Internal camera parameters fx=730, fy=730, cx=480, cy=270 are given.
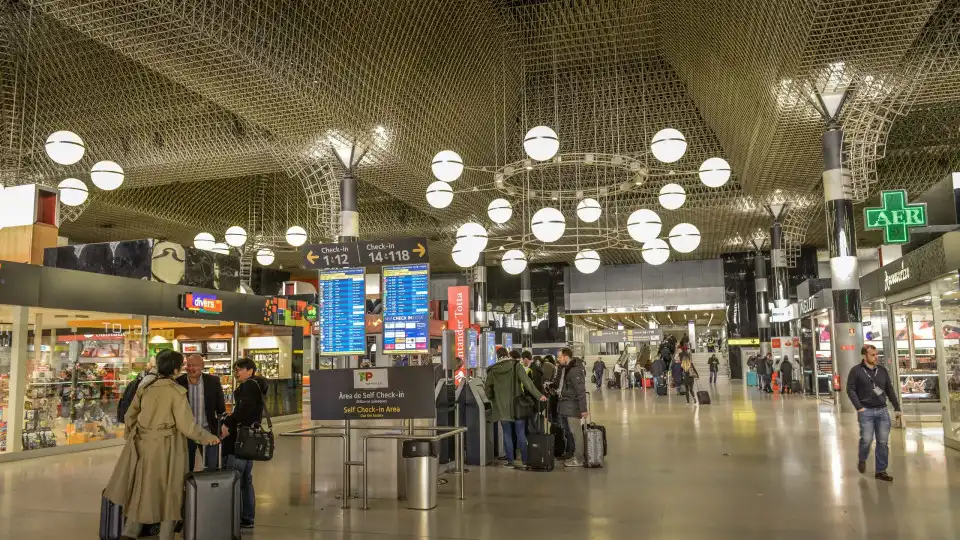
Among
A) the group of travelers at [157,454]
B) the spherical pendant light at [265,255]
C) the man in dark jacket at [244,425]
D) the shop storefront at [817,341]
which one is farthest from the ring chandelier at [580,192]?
the shop storefront at [817,341]

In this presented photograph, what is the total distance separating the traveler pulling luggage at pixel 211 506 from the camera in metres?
5.10

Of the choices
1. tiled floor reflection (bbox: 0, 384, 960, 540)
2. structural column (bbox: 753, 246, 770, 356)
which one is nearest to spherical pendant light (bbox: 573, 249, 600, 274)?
tiled floor reflection (bbox: 0, 384, 960, 540)

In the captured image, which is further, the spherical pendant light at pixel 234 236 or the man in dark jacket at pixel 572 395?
the spherical pendant light at pixel 234 236

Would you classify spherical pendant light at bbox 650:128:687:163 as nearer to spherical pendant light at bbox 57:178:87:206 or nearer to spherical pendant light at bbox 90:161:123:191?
spherical pendant light at bbox 90:161:123:191

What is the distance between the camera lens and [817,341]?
2133 cm

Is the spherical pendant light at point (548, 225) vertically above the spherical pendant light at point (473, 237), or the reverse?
the spherical pendant light at point (473, 237)

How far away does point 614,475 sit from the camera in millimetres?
8180

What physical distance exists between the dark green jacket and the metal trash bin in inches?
102

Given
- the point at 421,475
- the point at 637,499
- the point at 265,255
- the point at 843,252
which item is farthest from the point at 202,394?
the point at 265,255

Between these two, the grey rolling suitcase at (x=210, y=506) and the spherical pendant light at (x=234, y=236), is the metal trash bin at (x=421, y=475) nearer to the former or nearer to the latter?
the grey rolling suitcase at (x=210, y=506)

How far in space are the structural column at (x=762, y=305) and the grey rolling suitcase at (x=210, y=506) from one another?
27.0 meters

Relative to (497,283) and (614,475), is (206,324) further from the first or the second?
(497,283)

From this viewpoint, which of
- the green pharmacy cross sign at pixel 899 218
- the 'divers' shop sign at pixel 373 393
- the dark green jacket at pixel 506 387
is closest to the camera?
the 'divers' shop sign at pixel 373 393

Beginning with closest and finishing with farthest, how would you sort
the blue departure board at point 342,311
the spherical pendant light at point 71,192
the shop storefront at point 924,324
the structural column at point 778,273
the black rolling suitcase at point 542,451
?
1. the blue departure board at point 342,311
2. the black rolling suitcase at point 542,451
3. the shop storefront at point 924,324
4. the spherical pendant light at point 71,192
5. the structural column at point 778,273
